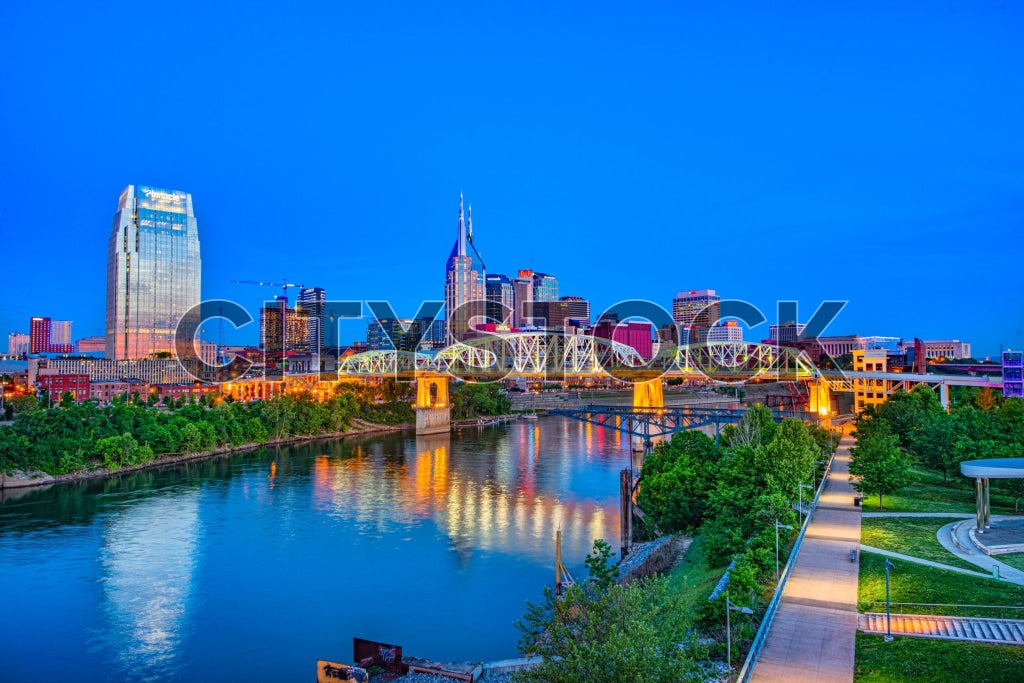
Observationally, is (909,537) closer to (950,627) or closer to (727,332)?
(950,627)

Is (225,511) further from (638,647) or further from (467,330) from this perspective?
(467,330)

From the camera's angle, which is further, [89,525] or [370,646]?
[89,525]

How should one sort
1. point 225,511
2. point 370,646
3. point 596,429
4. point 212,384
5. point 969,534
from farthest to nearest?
point 212,384 → point 596,429 → point 225,511 → point 969,534 → point 370,646

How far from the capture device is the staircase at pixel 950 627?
14.5 meters

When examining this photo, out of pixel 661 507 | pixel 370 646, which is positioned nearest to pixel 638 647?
pixel 370 646

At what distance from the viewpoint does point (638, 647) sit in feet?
Answer: 35.2

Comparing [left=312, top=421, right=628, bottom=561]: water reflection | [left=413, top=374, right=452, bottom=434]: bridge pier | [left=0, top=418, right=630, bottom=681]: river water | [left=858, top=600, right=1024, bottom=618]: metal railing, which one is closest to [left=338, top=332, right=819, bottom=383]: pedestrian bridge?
[left=413, top=374, right=452, bottom=434]: bridge pier

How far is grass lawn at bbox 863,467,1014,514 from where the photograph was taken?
26.2 metres

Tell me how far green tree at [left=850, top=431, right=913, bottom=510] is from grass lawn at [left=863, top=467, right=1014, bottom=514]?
481 millimetres

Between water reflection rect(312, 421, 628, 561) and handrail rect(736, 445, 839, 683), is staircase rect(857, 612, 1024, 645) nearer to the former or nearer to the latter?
handrail rect(736, 445, 839, 683)

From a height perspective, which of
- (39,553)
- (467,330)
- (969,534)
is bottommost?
(39,553)

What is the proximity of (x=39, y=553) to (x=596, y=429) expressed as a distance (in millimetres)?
56453

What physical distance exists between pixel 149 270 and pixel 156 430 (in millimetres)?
103820

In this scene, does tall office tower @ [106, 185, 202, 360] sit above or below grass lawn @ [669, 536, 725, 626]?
above
